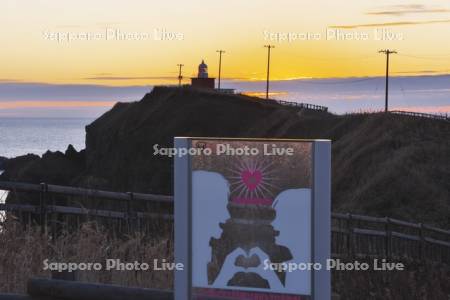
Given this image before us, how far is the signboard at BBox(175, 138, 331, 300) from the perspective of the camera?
4.95 metres

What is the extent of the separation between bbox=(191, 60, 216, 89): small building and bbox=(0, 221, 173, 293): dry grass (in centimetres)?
9869

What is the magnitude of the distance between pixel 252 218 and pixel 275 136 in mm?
71799

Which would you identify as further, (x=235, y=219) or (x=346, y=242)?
(x=346, y=242)

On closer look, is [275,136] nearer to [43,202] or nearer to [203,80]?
[203,80]

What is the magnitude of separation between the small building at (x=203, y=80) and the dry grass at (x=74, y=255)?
98694mm

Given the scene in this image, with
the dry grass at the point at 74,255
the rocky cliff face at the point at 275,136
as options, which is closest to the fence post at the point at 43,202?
the dry grass at the point at 74,255

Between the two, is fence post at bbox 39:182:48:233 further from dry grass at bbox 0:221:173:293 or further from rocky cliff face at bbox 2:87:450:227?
rocky cliff face at bbox 2:87:450:227

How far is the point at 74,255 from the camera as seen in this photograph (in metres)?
8.44

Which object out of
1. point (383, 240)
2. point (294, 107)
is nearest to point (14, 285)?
point (383, 240)

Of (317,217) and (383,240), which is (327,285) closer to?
(317,217)

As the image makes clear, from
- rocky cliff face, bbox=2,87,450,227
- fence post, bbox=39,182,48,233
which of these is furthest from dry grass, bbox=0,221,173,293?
rocky cliff face, bbox=2,87,450,227

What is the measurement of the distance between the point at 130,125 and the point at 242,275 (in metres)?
94.6

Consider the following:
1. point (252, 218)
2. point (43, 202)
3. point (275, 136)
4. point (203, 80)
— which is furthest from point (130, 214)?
point (203, 80)

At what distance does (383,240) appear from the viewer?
20.8 metres
